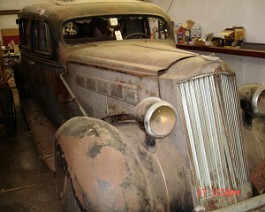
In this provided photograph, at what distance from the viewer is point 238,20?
5.44 meters

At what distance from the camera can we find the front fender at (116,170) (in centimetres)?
180

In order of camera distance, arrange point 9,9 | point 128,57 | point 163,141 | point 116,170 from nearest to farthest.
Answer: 1. point 116,170
2. point 163,141
3. point 128,57
4. point 9,9

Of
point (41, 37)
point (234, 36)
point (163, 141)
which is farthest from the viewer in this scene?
point (234, 36)

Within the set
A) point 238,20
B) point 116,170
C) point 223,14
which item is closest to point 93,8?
point 116,170

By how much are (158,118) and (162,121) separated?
3 centimetres

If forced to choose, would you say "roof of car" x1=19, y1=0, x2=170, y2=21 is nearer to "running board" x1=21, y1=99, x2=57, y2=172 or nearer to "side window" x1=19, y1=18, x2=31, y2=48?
"side window" x1=19, y1=18, x2=31, y2=48

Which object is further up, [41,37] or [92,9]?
[92,9]

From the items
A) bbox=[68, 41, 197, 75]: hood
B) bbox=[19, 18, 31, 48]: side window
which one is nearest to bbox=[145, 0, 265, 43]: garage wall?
bbox=[68, 41, 197, 75]: hood

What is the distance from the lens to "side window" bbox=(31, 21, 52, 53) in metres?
3.60

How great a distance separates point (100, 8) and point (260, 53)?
2484 mm

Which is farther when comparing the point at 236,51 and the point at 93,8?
the point at 236,51

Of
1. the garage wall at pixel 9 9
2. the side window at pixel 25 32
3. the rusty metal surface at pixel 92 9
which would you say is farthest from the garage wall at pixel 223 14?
the garage wall at pixel 9 9

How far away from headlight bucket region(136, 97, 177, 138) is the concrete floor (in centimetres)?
106

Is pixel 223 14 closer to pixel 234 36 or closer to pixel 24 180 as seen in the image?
pixel 234 36
